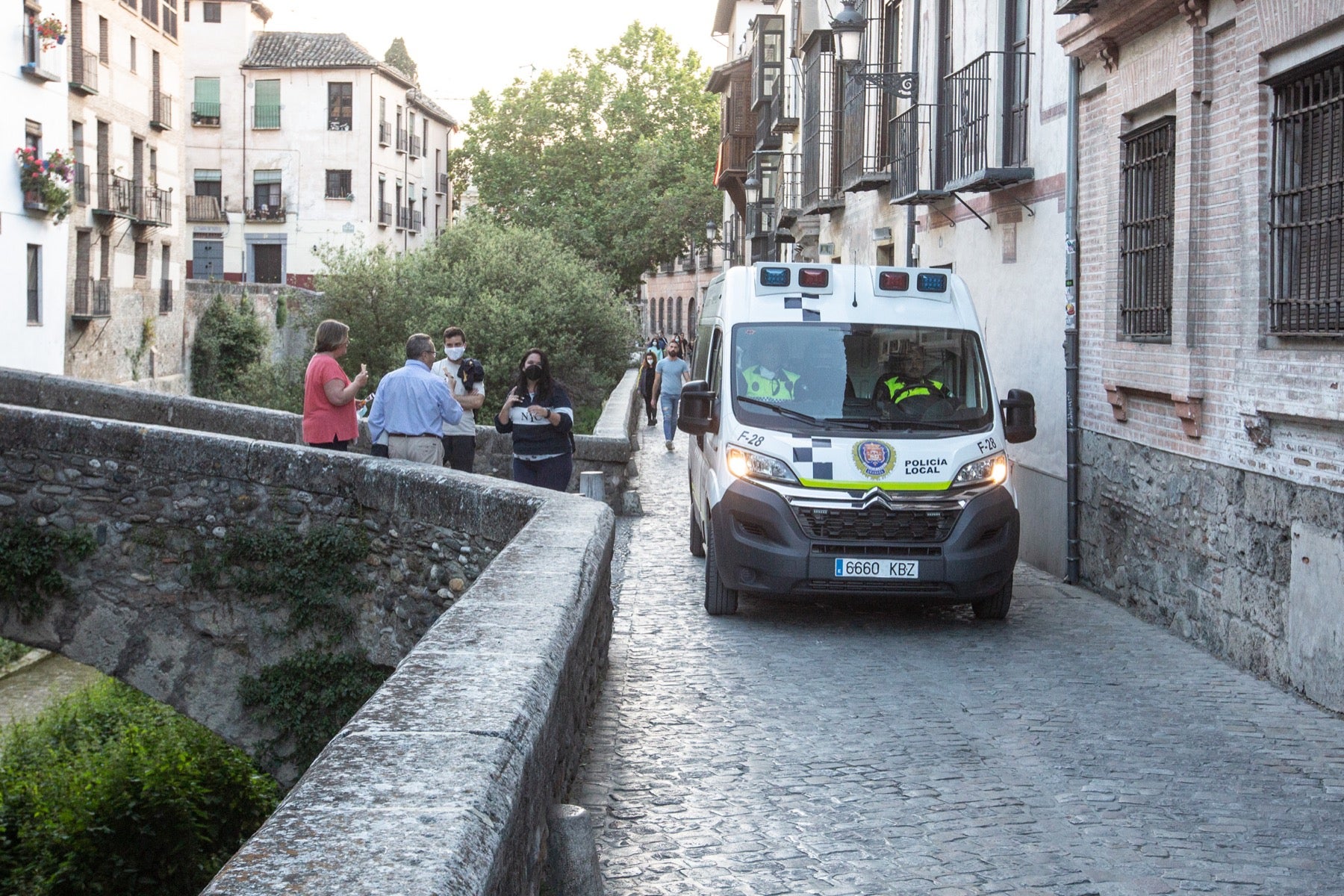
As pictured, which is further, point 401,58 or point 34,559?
point 401,58

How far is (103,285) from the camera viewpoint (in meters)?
35.0

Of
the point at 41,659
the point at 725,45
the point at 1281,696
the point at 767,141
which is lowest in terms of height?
the point at 41,659

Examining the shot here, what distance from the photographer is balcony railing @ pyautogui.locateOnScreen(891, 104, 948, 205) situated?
15727 millimetres

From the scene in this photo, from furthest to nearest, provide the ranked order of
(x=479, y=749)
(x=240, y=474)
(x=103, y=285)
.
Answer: (x=103, y=285) < (x=240, y=474) < (x=479, y=749)

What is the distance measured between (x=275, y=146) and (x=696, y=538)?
172ft

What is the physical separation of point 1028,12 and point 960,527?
5963 mm

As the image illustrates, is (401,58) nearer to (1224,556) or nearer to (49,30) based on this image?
(49,30)

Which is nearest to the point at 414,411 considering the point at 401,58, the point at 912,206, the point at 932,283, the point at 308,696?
the point at 308,696

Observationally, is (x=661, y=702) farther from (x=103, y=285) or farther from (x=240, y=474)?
(x=103, y=285)

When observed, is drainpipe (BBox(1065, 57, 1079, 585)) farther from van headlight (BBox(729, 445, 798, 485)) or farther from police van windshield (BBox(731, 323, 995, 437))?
van headlight (BBox(729, 445, 798, 485))

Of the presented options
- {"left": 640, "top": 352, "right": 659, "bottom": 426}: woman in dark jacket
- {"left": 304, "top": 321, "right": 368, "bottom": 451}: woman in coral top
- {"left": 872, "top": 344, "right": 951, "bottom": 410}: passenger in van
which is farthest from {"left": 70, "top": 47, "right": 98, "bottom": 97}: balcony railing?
{"left": 872, "top": 344, "right": 951, "bottom": 410}: passenger in van

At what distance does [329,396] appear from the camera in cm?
1059

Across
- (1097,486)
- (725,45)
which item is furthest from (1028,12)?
(725,45)

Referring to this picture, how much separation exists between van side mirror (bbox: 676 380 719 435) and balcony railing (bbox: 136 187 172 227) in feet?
102
